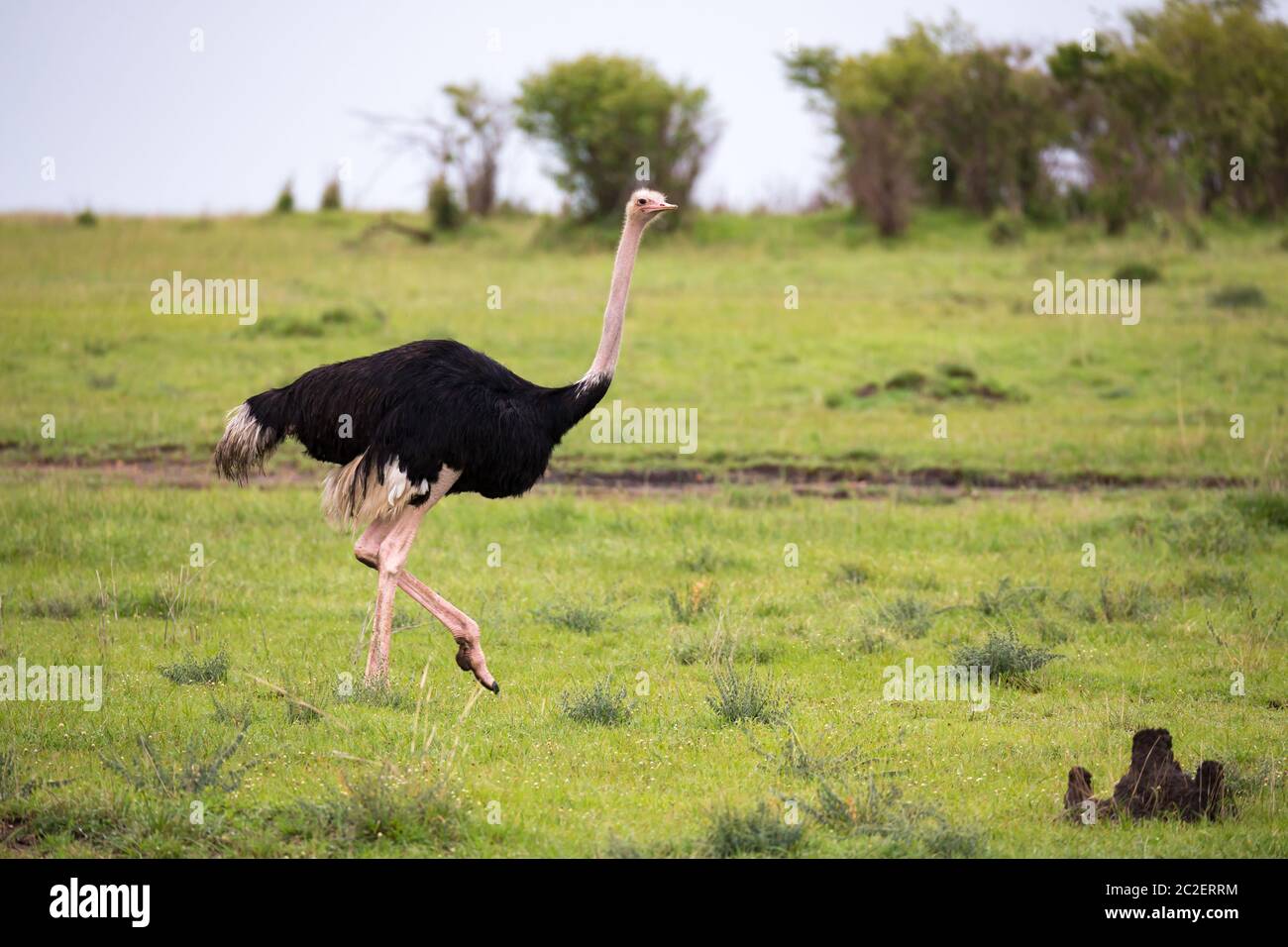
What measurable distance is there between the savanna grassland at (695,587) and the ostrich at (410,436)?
53 cm

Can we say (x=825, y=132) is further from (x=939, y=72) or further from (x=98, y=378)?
(x=98, y=378)

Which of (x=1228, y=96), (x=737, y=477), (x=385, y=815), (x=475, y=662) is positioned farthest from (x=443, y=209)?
(x=385, y=815)

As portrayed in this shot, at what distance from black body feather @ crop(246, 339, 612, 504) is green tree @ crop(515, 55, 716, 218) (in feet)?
71.1

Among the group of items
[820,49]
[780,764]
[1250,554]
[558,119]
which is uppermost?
[820,49]

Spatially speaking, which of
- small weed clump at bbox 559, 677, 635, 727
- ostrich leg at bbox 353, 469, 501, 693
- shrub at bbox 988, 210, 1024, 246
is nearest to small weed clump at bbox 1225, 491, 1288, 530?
small weed clump at bbox 559, 677, 635, 727

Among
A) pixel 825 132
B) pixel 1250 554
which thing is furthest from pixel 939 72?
pixel 1250 554

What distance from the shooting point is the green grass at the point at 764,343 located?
1540 cm

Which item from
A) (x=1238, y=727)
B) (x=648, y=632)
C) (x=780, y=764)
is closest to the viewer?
(x=780, y=764)

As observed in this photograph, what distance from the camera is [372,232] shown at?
29.4 metres

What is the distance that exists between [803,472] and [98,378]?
7761 millimetres

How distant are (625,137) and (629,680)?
22784mm

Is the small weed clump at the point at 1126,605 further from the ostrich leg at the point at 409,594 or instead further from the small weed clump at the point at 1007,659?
the ostrich leg at the point at 409,594

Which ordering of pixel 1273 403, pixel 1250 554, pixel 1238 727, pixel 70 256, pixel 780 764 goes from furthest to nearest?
1. pixel 70 256
2. pixel 1273 403
3. pixel 1250 554
4. pixel 1238 727
5. pixel 780 764

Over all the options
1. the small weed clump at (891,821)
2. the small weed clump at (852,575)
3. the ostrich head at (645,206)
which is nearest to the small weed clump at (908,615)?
the small weed clump at (852,575)
